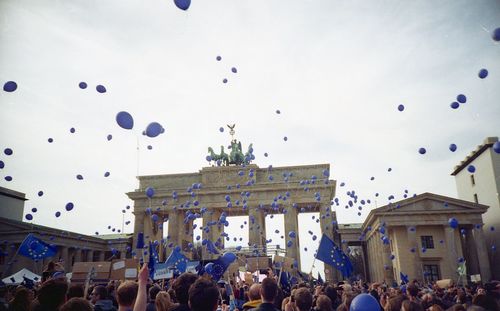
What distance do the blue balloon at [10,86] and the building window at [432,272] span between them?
3682 cm

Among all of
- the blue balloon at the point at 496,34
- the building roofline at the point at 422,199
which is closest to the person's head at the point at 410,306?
the blue balloon at the point at 496,34

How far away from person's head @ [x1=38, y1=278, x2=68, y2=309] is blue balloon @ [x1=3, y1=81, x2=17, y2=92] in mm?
8418

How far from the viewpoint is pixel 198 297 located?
12.2 feet

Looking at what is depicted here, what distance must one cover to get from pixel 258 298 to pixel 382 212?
33.9 metres

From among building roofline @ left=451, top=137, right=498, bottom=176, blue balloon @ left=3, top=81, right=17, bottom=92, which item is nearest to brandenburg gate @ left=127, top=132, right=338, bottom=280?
building roofline @ left=451, top=137, right=498, bottom=176

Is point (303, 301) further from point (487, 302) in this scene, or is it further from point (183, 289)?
point (487, 302)

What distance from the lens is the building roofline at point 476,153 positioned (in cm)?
3933

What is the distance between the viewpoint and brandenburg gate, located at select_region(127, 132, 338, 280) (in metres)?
43.9

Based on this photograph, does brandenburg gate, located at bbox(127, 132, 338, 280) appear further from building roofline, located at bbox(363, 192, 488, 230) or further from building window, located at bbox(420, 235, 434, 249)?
building window, located at bbox(420, 235, 434, 249)

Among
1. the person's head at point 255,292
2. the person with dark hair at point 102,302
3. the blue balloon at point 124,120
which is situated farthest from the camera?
the blue balloon at point 124,120

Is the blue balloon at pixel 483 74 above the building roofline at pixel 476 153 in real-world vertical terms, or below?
below

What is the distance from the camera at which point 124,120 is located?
8.97 meters

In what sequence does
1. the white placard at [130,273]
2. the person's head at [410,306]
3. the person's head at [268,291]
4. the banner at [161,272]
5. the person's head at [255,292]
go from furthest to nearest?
the banner at [161,272]
the white placard at [130,273]
the person's head at [255,292]
the person's head at [410,306]
the person's head at [268,291]

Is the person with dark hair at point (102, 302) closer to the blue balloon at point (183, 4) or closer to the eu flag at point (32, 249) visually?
the blue balloon at point (183, 4)
